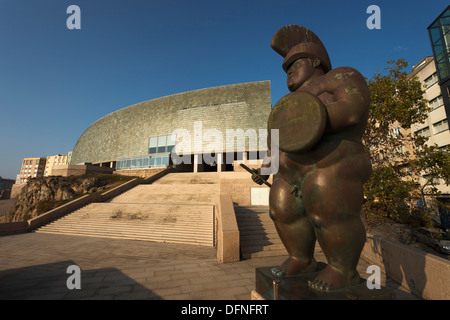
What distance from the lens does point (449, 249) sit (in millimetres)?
8039

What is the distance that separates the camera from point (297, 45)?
2.42 meters

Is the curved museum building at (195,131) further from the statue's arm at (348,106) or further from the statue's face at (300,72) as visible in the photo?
the statue's arm at (348,106)

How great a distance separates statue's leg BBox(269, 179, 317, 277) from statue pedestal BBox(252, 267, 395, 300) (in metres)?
0.09

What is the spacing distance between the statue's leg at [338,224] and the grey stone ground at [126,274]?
166cm

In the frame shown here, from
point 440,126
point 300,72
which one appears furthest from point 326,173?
point 440,126

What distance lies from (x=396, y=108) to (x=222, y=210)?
24.6 feet

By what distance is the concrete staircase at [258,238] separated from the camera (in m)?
6.13

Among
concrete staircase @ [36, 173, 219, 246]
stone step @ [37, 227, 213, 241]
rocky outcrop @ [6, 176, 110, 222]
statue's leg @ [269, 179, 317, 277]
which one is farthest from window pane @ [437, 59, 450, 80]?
rocky outcrop @ [6, 176, 110, 222]

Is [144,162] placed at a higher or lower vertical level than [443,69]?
lower

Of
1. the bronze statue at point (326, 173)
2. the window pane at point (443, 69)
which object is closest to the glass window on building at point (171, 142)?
the window pane at point (443, 69)

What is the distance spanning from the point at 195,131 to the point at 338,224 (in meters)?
38.7

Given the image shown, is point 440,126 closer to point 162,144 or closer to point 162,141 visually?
point 162,144

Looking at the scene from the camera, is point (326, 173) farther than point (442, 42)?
No

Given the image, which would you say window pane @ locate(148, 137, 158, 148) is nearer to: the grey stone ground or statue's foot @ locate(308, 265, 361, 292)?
the grey stone ground
